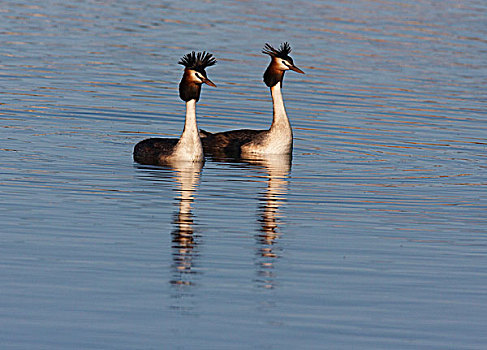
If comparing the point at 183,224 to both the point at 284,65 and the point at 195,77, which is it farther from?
the point at 284,65

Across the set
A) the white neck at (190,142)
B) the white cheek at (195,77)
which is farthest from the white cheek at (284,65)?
the white neck at (190,142)

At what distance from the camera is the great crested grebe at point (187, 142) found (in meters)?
21.5

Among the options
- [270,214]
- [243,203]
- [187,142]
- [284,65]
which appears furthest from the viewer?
[284,65]

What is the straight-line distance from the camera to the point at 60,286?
1235 cm

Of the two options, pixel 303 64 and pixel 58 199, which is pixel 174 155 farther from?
pixel 303 64

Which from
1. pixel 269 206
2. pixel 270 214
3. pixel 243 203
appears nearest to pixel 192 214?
pixel 270 214

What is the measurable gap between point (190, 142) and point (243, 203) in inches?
171

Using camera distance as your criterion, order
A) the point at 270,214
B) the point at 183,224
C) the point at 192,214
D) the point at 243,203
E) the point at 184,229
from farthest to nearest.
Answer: the point at 243,203 < the point at 270,214 < the point at 192,214 < the point at 183,224 < the point at 184,229

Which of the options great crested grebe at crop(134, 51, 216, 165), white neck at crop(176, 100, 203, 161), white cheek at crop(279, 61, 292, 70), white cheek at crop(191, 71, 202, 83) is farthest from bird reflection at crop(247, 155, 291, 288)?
white cheek at crop(279, 61, 292, 70)

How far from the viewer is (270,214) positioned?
1673cm

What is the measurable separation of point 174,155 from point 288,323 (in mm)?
10474

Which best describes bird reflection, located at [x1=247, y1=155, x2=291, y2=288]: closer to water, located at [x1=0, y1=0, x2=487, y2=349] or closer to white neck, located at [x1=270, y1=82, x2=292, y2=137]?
water, located at [x1=0, y1=0, x2=487, y2=349]

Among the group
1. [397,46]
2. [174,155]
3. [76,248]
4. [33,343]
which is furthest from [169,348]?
[397,46]

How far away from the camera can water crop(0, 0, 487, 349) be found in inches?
453
